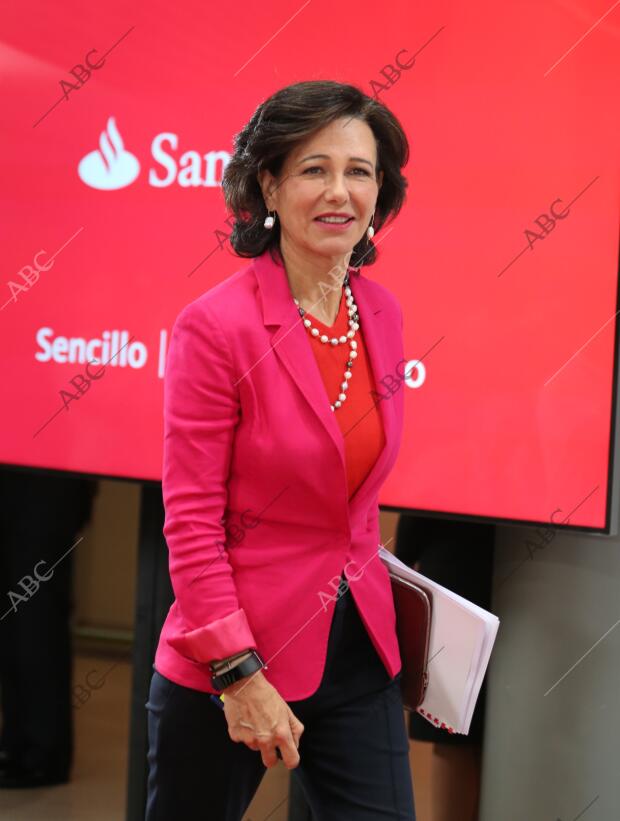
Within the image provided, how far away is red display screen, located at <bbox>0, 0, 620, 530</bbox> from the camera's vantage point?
6.49 ft

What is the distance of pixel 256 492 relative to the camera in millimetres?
1381

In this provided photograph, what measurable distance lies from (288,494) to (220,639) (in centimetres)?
21

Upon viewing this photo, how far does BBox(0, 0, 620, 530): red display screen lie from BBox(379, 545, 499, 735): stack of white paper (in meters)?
0.56

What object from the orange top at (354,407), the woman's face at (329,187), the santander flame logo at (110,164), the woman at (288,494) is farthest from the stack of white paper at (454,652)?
the santander flame logo at (110,164)

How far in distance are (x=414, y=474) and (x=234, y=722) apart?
0.89 metres

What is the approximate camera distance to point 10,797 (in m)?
2.67

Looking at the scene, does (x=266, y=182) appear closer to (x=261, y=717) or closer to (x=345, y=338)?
(x=345, y=338)

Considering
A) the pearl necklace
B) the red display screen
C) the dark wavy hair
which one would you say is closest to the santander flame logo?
the red display screen

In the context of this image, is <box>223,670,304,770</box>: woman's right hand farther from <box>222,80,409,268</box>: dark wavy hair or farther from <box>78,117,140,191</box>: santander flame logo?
<box>78,117,140,191</box>: santander flame logo

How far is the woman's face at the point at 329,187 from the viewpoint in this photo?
1.39 m

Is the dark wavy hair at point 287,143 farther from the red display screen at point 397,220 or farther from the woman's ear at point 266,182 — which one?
the red display screen at point 397,220

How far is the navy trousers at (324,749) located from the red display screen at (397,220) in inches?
27.2

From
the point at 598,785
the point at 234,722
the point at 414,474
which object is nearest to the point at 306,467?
the point at 234,722

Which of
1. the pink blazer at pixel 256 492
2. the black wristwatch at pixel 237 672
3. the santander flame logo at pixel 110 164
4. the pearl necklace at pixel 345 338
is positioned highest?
the santander flame logo at pixel 110 164
